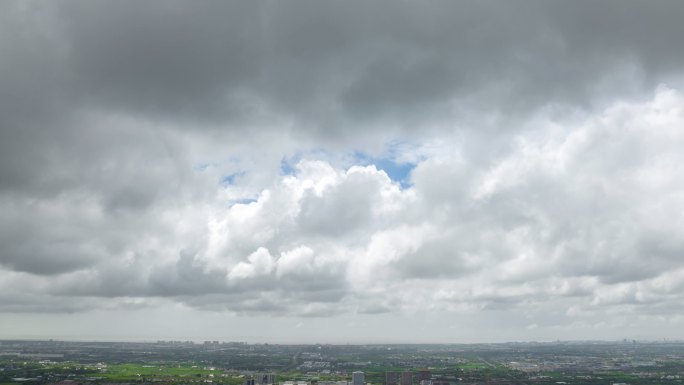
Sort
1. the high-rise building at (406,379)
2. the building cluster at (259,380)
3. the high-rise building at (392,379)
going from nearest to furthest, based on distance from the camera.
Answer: the building cluster at (259,380)
the high-rise building at (406,379)
the high-rise building at (392,379)

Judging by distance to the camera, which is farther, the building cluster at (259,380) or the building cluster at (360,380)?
the building cluster at (360,380)

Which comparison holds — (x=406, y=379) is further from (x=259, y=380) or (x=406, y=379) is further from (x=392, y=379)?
(x=259, y=380)

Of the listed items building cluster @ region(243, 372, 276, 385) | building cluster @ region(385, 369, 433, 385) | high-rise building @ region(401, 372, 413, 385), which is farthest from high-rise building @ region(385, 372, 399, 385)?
building cluster @ region(243, 372, 276, 385)

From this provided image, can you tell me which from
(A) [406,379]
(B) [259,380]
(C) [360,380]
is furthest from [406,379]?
(B) [259,380]

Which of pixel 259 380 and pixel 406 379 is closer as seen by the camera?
pixel 259 380

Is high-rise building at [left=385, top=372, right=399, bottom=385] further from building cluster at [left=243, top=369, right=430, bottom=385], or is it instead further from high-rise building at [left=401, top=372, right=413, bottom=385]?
high-rise building at [left=401, top=372, right=413, bottom=385]

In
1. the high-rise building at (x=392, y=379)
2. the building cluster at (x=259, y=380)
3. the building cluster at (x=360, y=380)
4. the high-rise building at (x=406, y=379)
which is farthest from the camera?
the high-rise building at (x=392, y=379)

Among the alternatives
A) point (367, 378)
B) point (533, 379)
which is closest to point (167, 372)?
point (367, 378)

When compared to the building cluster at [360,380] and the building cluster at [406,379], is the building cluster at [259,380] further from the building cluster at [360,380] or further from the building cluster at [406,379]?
the building cluster at [406,379]

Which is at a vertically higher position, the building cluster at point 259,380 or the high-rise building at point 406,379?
the building cluster at point 259,380

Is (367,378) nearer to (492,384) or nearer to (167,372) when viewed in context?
(492,384)

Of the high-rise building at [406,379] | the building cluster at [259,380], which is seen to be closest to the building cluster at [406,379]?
the high-rise building at [406,379]
